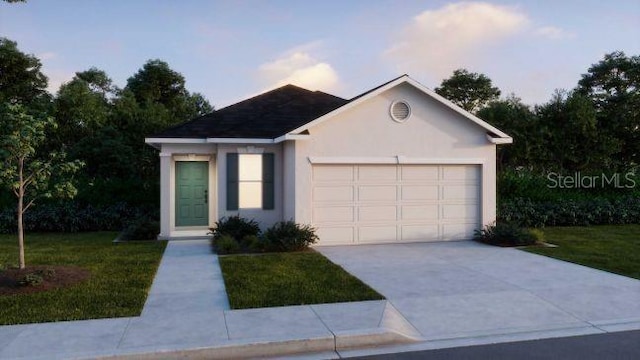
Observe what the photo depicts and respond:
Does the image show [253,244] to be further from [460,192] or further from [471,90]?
[471,90]

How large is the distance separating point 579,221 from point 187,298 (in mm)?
14618

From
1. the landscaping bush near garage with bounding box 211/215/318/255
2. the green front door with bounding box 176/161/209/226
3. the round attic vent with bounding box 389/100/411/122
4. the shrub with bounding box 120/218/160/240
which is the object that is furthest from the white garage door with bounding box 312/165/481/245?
the shrub with bounding box 120/218/160/240

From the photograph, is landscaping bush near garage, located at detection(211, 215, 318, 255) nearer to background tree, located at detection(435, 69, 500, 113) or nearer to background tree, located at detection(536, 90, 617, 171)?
background tree, located at detection(536, 90, 617, 171)

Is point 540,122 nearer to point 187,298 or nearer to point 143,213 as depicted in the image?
point 143,213

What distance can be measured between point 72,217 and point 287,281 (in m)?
10.4

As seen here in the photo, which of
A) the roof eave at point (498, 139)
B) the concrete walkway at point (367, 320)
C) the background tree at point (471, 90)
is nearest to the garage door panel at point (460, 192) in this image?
the roof eave at point (498, 139)

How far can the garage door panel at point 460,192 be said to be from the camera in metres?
13.6

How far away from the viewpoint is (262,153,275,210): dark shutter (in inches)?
543

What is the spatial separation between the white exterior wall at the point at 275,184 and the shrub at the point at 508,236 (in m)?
5.55

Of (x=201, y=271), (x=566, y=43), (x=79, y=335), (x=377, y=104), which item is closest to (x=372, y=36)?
(x=377, y=104)

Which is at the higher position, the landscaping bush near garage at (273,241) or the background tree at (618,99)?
the background tree at (618,99)

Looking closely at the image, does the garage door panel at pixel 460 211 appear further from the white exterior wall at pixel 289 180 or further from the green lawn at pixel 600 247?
the white exterior wall at pixel 289 180

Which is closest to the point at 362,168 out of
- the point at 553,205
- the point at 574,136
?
the point at 553,205

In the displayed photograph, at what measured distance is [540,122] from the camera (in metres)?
27.6
